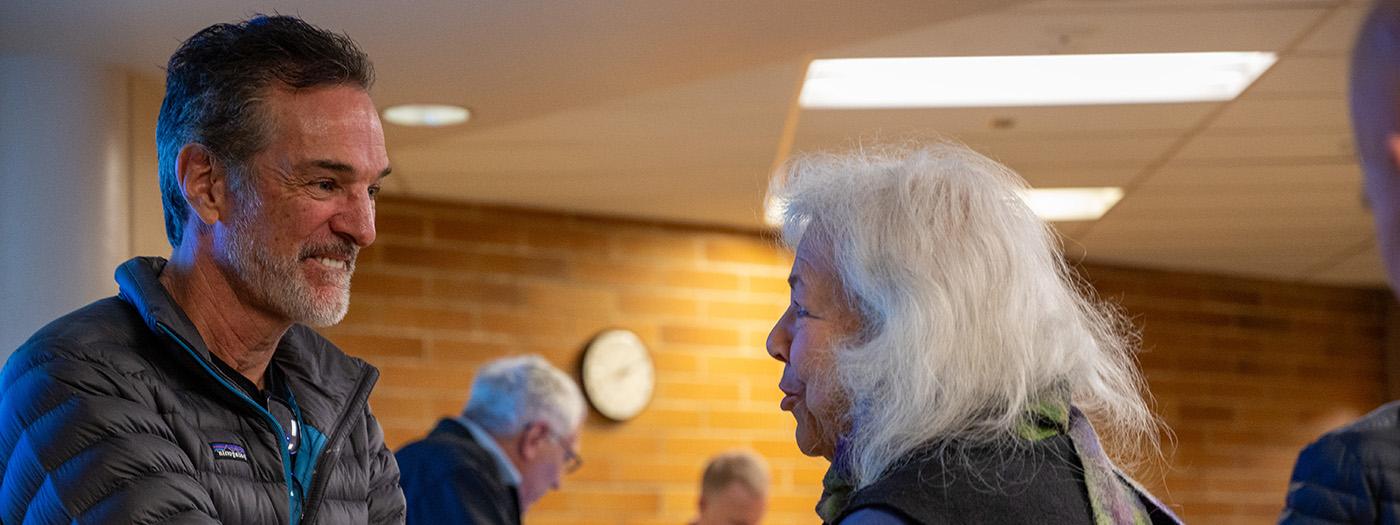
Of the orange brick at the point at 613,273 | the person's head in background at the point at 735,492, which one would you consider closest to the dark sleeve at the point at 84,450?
the person's head in background at the point at 735,492

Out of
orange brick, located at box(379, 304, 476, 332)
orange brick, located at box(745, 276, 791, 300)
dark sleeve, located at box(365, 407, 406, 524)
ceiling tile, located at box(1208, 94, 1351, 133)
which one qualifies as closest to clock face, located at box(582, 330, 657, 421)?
orange brick, located at box(379, 304, 476, 332)

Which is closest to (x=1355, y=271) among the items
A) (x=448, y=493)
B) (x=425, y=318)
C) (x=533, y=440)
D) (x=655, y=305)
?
(x=655, y=305)

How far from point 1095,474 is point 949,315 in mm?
190

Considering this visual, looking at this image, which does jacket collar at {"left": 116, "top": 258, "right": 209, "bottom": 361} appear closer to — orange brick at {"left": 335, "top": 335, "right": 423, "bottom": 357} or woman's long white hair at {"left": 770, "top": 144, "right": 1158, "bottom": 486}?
woman's long white hair at {"left": 770, "top": 144, "right": 1158, "bottom": 486}

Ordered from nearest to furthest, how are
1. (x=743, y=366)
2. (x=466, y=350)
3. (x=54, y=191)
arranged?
(x=54, y=191)
(x=466, y=350)
(x=743, y=366)

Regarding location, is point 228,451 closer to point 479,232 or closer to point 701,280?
point 479,232

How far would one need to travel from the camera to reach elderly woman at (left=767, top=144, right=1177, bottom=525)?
133cm

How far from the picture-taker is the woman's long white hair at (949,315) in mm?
1395

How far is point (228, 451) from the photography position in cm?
158

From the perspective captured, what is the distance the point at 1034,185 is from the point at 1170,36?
6.12 feet

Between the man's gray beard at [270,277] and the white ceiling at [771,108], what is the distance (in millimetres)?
750

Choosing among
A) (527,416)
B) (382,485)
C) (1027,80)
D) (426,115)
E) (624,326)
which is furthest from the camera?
(624,326)

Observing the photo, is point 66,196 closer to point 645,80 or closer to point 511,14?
point 511,14

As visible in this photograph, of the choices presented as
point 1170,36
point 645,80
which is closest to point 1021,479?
point 645,80
